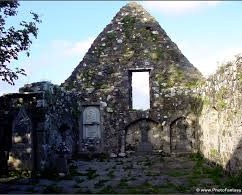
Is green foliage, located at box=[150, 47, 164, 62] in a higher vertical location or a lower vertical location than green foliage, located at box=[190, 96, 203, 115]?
higher

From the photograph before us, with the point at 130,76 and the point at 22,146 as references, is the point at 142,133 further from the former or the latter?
the point at 22,146

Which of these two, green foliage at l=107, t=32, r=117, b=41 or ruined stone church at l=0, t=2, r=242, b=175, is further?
green foliage at l=107, t=32, r=117, b=41

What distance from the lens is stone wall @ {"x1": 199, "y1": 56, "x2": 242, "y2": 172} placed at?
996 centimetres

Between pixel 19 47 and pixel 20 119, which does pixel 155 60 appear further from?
pixel 19 47

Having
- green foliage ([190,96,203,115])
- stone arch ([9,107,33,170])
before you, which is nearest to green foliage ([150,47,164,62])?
green foliage ([190,96,203,115])

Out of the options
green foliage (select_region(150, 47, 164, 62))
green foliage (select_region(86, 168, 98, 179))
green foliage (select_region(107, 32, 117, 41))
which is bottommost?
green foliage (select_region(86, 168, 98, 179))

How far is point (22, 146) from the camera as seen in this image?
1238cm

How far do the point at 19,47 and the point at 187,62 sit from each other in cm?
1137

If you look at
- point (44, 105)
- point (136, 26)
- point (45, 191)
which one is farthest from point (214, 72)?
point (136, 26)

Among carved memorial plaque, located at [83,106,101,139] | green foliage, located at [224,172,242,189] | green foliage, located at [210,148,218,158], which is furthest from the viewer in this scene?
carved memorial plaque, located at [83,106,101,139]

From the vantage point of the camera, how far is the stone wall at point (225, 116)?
996 centimetres

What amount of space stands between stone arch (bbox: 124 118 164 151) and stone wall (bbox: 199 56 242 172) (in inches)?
152

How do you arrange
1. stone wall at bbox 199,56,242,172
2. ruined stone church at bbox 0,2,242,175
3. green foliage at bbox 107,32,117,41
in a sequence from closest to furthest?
1. stone wall at bbox 199,56,242,172
2. ruined stone church at bbox 0,2,242,175
3. green foliage at bbox 107,32,117,41

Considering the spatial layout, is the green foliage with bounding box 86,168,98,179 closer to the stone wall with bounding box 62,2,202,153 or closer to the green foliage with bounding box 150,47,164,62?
the stone wall with bounding box 62,2,202,153
